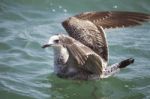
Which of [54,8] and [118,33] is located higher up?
[54,8]

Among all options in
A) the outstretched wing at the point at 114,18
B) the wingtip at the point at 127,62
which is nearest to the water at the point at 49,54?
the outstretched wing at the point at 114,18

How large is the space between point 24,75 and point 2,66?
1.39 feet

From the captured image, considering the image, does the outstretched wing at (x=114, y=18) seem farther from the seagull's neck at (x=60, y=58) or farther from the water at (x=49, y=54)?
the seagull's neck at (x=60, y=58)

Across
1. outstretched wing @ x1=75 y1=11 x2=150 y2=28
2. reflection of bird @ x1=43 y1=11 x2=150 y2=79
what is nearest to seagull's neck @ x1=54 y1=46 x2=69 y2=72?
reflection of bird @ x1=43 y1=11 x2=150 y2=79

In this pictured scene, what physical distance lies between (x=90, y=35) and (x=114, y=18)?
0.61 metres

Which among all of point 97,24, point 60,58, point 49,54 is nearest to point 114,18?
point 97,24

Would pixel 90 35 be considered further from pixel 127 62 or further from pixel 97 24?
pixel 127 62

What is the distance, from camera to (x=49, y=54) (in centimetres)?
902

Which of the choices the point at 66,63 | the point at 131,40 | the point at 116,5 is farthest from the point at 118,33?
the point at 66,63

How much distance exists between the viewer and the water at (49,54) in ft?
24.9

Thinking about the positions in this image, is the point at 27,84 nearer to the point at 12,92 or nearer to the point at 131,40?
the point at 12,92

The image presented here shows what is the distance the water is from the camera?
24.9 feet

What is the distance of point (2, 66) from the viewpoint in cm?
818

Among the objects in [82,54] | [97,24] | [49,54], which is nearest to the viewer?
[82,54]
